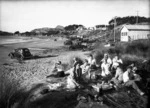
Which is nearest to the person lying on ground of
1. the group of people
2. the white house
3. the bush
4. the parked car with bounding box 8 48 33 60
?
the group of people

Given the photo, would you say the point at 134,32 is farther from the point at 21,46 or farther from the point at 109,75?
the point at 109,75

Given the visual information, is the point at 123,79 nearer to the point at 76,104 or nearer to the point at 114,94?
the point at 114,94

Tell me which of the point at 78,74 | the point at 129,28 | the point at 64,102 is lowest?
the point at 64,102

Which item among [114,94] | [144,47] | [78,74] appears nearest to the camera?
[114,94]

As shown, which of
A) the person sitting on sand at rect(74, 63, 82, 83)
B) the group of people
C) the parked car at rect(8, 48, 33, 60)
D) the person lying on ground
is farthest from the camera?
the parked car at rect(8, 48, 33, 60)

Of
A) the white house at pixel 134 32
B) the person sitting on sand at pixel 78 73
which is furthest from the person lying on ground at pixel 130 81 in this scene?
the white house at pixel 134 32

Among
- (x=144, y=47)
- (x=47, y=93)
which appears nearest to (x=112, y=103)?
(x=47, y=93)

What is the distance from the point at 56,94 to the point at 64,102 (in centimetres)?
79

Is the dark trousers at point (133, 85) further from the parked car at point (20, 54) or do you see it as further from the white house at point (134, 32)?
the white house at point (134, 32)

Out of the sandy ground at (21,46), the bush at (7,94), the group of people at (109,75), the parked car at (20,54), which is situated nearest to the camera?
the bush at (7,94)

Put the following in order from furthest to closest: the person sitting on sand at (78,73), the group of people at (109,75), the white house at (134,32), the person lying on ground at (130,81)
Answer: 1. the white house at (134,32)
2. the person sitting on sand at (78,73)
3. the group of people at (109,75)
4. the person lying on ground at (130,81)

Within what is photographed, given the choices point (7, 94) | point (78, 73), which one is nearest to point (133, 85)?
Result: point (78, 73)

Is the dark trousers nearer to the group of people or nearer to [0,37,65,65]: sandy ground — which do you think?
the group of people

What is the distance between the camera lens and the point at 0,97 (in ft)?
18.8
